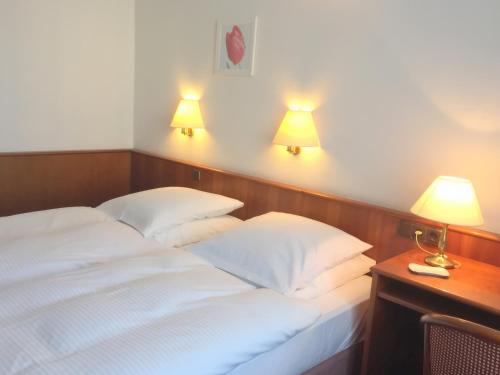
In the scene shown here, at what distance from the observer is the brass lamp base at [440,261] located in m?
1.70

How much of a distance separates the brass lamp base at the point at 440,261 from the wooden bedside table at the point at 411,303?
0.03m

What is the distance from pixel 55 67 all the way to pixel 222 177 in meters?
1.38

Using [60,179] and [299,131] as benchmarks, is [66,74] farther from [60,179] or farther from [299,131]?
[299,131]

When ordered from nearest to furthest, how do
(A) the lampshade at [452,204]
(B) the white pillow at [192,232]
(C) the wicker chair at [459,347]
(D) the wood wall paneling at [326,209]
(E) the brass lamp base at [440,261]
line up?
1. (C) the wicker chair at [459,347]
2. (A) the lampshade at [452,204]
3. (E) the brass lamp base at [440,261]
4. (D) the wood wall paneling at [326,209]
5. (B) the white pillow at [192,232]

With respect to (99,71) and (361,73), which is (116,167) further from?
(361,73)

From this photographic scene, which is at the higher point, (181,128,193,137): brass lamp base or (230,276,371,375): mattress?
(181,128,193,137): brass lamp base

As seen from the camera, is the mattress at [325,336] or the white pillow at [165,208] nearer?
the mattress at [325,336]

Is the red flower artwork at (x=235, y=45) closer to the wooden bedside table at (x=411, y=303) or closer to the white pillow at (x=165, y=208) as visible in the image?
the white pillow at (x=165, y=208)

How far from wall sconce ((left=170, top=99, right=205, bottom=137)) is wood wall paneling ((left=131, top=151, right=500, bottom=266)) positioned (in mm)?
269

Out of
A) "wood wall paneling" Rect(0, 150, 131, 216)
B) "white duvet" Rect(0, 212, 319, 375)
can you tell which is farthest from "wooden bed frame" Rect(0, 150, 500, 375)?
"white duvet" Rect(0, 212, 319, 375)

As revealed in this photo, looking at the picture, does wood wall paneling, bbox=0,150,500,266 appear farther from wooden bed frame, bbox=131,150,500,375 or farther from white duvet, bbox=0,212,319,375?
white duvet, bbox=0,212,319,375

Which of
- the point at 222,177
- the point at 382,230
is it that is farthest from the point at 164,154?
the point at 382,230

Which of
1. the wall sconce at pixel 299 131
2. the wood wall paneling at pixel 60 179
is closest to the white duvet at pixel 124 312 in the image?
the wall sconce at pixel 299 131

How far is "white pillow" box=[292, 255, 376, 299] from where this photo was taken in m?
1.78
